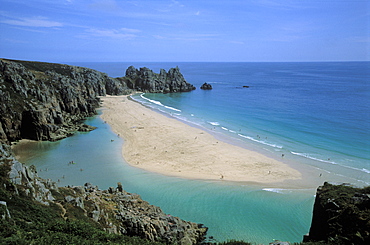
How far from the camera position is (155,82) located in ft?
378

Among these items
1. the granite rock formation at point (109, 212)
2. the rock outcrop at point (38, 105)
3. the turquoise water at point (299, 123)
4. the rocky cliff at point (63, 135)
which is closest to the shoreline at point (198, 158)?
the turquoise water at point (299, 123)

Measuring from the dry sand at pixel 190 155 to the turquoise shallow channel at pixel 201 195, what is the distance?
217 cm

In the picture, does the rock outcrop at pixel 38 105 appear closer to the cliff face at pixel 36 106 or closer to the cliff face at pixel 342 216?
the cliff face at pixel 36 106

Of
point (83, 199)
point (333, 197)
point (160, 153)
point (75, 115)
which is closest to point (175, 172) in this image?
point (160, 153)

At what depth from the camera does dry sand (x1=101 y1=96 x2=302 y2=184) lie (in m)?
33.3

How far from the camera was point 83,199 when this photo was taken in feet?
70.3

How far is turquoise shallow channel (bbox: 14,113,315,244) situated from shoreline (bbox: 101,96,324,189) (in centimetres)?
Result: 183

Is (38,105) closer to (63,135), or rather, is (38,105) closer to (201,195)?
(63,135)

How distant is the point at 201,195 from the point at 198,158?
1083 cm

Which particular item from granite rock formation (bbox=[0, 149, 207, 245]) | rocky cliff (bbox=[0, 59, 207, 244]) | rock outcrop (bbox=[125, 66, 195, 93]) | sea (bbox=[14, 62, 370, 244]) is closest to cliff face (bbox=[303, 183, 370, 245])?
sea (bbox=[14, 62, 370, 244])

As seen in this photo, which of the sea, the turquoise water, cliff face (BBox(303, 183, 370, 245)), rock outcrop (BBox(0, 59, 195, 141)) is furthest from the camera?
rock outcrop (BBox(0, 59, 195, 141))

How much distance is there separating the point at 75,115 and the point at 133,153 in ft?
95.5

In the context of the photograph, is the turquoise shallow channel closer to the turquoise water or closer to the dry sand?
the dry sand

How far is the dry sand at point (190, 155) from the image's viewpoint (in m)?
33.3
